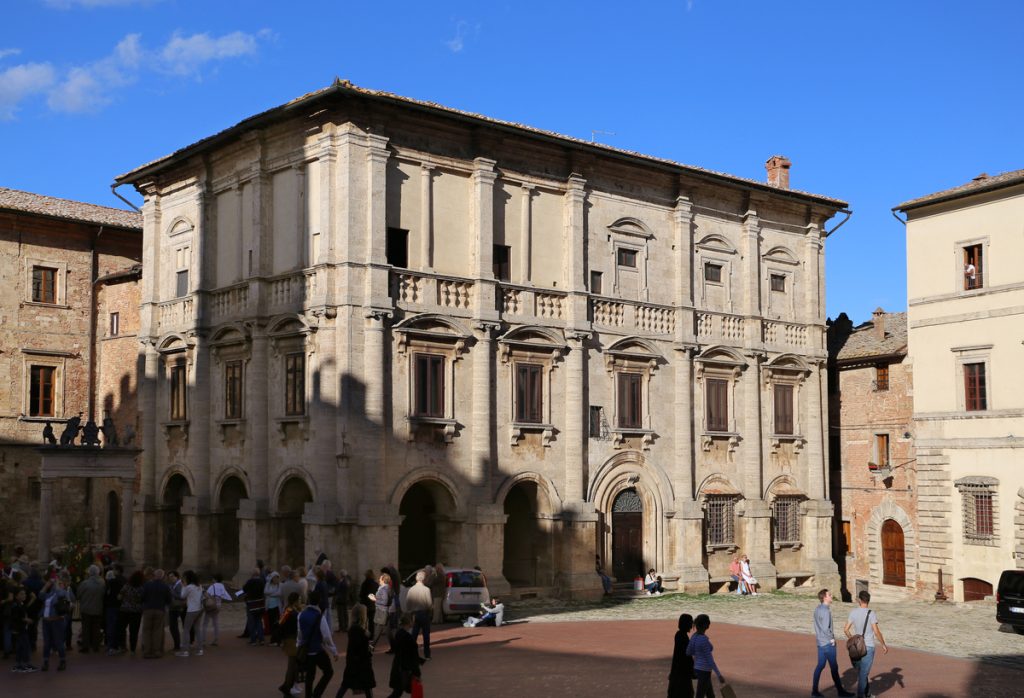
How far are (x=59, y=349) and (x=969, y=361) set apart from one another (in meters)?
29.6

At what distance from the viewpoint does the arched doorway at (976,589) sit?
3436cm

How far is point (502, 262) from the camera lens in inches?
A: 1232

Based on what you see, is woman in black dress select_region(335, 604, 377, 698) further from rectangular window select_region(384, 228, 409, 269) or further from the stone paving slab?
rectangular window select_region(384, 228, 409, 269)

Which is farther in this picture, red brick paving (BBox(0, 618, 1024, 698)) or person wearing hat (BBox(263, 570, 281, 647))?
person wearing hat (BBox(263, 570, 281, 647))

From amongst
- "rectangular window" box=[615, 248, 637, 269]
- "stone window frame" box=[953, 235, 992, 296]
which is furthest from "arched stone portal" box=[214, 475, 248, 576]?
"stone window frame" box=[953, 235, 992, 296]

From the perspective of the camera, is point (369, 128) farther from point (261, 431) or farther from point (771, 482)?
point (771, 482)

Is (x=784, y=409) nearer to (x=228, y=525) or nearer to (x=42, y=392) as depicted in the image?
(x=228, y=525)

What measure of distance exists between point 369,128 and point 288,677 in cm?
1589

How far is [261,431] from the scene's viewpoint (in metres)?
30.1

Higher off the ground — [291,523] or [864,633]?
[291,523]

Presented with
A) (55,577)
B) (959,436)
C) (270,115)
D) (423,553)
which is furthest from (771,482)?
(55,577)

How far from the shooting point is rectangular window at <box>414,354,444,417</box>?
2891cm

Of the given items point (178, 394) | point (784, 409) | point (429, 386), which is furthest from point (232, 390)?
point (784, 409)

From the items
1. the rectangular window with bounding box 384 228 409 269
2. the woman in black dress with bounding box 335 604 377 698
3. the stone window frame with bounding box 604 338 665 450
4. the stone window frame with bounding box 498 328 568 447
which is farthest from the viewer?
the stone window frame with bounding box 604 338 665 450
